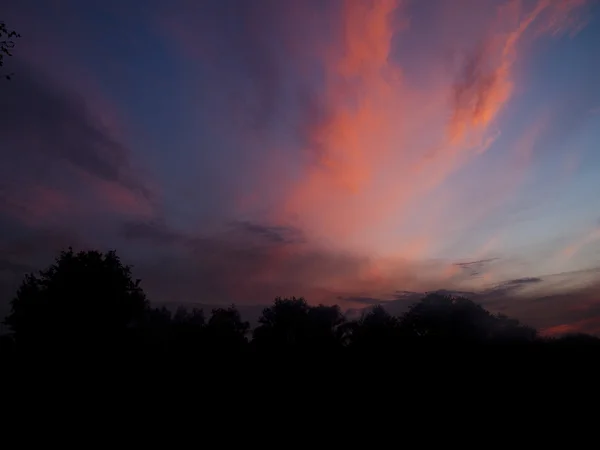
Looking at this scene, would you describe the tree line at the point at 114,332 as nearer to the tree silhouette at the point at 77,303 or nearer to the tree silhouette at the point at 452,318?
the tree silhouette at the point at 77,303

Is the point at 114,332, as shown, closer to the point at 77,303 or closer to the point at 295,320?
the point at 77,303

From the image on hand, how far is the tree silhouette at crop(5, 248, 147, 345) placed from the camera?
3947cm

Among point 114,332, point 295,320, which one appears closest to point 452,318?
point 295,320

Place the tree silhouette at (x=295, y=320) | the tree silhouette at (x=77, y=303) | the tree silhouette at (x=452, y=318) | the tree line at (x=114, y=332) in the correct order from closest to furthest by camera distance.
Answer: the tree line at (x=114, y=332), the tree silhouette at (x=77, y=303), the tree silhouette at (x=452, y=318), the tree silhouette at (x=295, y=320)

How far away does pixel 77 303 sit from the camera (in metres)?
42.0

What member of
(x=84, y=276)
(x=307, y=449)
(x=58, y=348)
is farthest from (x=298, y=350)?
(x=84, y=276)

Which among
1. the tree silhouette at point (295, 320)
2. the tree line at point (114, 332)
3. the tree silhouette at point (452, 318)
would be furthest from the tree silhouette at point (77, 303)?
the tree silhouette at point (452, 318)

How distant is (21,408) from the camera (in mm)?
23109

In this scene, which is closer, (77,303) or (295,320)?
(77,303)

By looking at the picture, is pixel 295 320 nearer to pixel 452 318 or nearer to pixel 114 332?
pixel 452 318

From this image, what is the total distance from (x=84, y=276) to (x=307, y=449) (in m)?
38.3

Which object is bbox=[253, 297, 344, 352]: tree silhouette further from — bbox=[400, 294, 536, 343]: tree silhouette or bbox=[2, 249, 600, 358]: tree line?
bbox=[2, 249, 600, 358]: tree line

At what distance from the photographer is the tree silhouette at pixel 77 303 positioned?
3947 centimetres

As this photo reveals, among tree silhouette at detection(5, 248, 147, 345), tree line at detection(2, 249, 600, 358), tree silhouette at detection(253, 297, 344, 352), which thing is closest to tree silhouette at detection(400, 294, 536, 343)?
tree silhouette at detection(253, 297, 344, 352)
